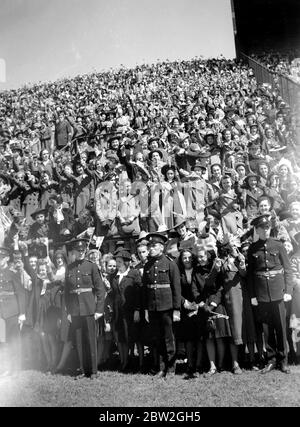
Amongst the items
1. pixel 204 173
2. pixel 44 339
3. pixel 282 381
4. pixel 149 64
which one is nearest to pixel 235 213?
pixel 204 173

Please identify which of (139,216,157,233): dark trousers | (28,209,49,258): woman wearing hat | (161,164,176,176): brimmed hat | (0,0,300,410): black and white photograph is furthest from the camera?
(161,164,176,176): brimmed hat

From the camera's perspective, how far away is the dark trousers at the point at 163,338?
6.27 metres

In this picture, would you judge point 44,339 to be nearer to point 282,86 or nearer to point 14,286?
point 14,286

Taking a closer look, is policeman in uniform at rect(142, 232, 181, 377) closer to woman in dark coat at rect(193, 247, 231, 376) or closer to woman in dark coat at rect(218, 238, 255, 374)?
woman in dark coat at rect(193, 247, 231, 376)

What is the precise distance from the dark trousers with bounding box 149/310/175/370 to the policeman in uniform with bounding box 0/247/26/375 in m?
2.06

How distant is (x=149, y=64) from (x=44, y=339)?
26223mm

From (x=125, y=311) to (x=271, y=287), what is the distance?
2158mm

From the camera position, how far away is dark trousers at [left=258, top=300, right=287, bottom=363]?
586 cm

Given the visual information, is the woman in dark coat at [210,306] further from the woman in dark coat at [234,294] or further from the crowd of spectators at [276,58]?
the crowd of spectators at [276,58]

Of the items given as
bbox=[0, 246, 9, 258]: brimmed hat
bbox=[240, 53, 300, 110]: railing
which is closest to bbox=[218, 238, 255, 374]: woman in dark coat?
bbox=[0, 246, 9, 258]: brimmed hat

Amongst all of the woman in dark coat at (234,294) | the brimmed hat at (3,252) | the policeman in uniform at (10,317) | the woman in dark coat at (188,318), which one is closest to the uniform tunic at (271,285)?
the woman in dark coat at (234,294)

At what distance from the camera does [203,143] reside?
37.4 feet

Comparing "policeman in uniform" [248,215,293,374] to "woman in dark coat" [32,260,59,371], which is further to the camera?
"woman in dark coat" [32,260,59,371]

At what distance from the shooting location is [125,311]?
6.76 metres
